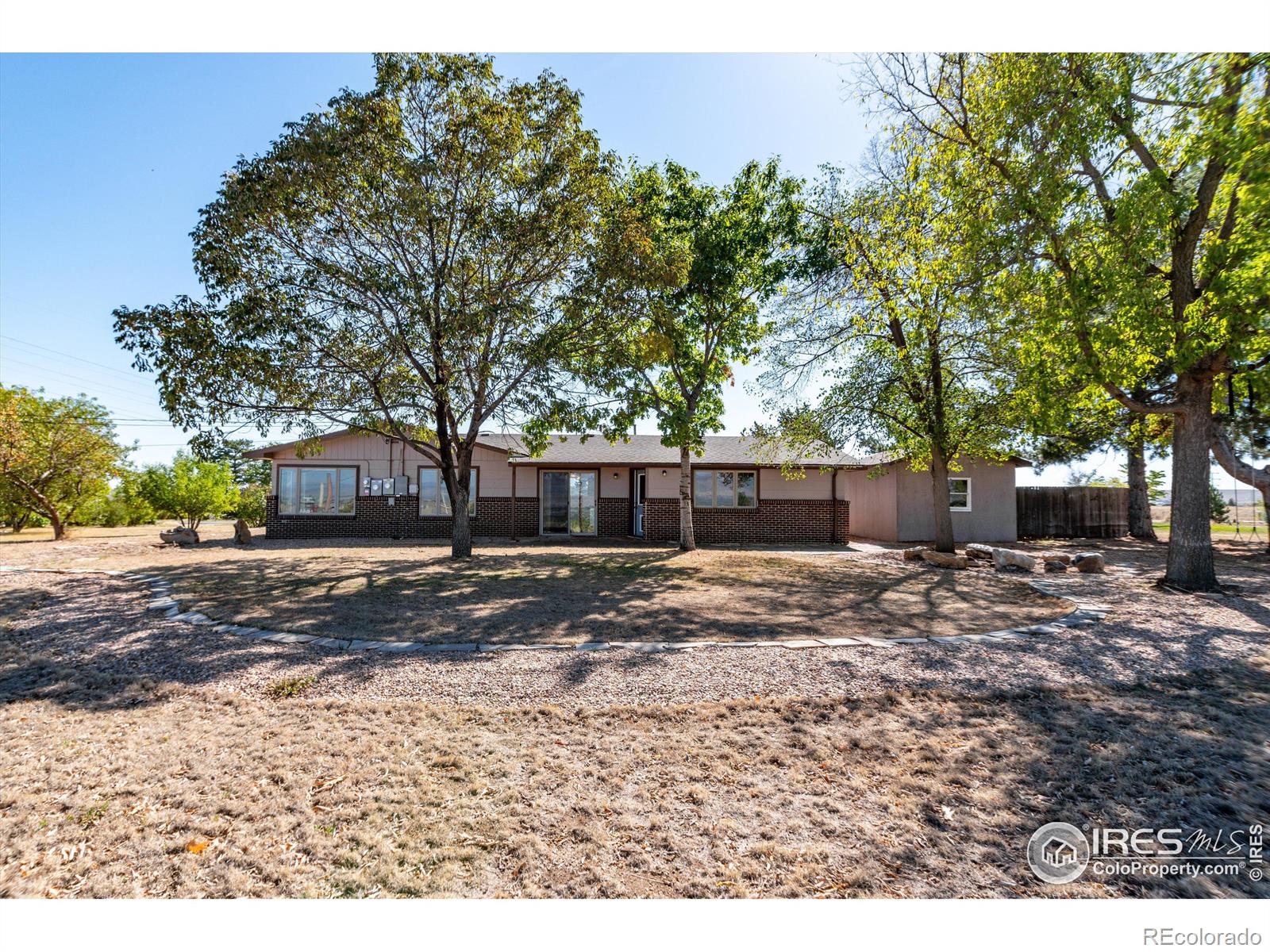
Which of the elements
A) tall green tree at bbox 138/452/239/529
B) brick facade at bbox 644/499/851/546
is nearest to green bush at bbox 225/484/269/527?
tall green tree at bbox 138/452/239/529

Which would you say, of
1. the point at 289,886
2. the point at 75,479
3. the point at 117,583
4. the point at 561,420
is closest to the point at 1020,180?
the point at 561,420

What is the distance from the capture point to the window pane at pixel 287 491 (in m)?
18.1

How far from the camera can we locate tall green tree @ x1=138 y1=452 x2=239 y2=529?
1900 centimetres

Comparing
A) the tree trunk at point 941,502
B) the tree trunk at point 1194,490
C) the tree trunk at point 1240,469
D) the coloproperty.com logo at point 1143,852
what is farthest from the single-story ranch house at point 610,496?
the coloproperty.com logo at point 1143,852

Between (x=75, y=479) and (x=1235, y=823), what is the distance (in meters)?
25.4

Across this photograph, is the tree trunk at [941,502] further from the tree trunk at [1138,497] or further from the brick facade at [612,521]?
the tree trunk at [1138,497]

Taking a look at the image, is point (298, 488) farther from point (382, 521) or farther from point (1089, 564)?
point (1089, 564)

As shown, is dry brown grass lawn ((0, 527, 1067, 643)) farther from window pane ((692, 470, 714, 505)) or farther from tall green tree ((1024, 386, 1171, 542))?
tall green tree ((1024, 386, 1171, 542))

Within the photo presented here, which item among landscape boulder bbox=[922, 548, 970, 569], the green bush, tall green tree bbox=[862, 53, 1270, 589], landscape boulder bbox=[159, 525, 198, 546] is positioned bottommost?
landscape boulder bbox=[922, 548, 970, 569]

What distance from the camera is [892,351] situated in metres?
13.2

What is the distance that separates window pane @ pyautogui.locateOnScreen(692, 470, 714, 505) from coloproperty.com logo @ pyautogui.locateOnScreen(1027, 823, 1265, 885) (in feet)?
49.6

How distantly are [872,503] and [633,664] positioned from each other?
17.0 metres

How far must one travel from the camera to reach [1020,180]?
771cm

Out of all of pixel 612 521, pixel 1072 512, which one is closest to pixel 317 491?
pixel 612 521
